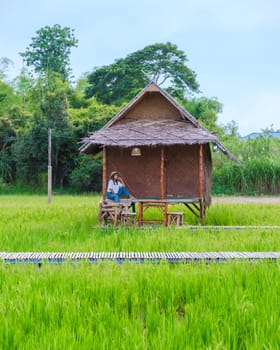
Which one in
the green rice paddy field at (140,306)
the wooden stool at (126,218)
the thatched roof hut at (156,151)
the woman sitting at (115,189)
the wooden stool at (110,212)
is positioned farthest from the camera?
the thatched roof hut at (156,151)

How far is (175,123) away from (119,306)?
7158mm

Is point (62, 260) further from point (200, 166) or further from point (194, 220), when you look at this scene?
point (194, 220)

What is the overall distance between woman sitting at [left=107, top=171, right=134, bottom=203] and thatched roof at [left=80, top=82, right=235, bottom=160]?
2.69 feet

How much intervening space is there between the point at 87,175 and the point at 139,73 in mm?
8731

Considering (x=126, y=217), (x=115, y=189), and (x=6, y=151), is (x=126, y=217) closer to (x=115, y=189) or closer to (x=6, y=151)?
(x=115, y=189)

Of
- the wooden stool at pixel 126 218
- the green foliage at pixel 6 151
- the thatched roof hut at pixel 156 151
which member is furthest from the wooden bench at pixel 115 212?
the green foliage at pixel 6 151

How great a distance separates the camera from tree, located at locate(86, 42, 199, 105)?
85.6ft

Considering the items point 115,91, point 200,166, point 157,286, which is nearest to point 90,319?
point 157,286

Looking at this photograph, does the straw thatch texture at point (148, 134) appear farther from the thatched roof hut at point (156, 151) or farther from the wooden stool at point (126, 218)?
the wooden stool at point (126, 218)

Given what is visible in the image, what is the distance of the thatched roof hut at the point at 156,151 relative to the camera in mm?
9406

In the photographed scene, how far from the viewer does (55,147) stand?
74.0ft

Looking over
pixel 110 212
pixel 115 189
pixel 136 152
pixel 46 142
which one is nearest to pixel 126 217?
pixel 110 212

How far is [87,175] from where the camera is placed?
20.7m

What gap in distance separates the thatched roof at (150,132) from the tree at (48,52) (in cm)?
2258
